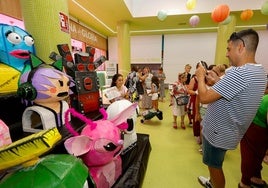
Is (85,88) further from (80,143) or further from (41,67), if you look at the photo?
(80,143)

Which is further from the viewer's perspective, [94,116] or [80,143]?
[94,116]

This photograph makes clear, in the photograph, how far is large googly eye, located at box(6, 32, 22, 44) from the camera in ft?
3.76

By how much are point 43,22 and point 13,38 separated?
38 cm

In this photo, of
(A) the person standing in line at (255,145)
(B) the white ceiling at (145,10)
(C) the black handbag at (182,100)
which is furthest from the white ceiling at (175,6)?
(A) the person standing in line at (255,145)

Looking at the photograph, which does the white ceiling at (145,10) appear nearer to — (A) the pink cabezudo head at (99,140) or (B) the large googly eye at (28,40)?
(B) the large googly eye at (28,40)

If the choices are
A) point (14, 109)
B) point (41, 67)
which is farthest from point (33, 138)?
point (14, 109)

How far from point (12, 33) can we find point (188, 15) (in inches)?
192

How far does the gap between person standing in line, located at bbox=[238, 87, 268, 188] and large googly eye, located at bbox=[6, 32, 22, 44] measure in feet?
7.01

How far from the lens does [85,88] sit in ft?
5.46

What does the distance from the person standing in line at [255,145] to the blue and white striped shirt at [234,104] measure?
0.41 m

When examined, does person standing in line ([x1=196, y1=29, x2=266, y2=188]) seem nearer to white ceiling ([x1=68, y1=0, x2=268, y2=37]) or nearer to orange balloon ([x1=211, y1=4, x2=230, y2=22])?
orange balloon ([x1=211, y1=4, x2=230, y2=22])

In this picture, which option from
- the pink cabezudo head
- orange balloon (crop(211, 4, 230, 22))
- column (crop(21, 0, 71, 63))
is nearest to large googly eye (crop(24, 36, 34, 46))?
column (crop(21, 0, 71, 63))

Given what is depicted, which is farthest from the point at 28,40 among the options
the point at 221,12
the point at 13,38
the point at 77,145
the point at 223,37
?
the point at 223,37

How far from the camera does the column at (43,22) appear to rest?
1412mm
